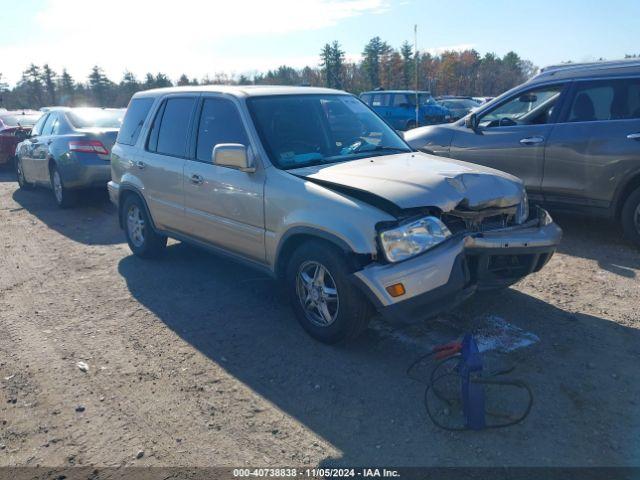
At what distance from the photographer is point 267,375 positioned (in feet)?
12.1

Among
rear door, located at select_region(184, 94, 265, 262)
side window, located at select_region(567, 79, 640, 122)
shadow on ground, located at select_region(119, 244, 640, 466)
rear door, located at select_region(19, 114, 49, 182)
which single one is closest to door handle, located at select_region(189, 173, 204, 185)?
rear door, located at select_region(184, 94, 265, 262)

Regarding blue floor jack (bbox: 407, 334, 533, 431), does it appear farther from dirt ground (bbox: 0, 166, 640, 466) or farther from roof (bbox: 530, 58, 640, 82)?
roof (bbox: 530, 58, 640, 82)

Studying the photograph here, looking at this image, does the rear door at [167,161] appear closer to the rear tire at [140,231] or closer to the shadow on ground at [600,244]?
the rear tire at [140,231]

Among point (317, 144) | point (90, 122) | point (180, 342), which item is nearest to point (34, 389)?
point (180, 342)

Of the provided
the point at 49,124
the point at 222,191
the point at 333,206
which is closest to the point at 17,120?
the point at 49,124

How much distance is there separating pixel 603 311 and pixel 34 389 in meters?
4.35

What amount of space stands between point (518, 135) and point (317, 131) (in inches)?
120

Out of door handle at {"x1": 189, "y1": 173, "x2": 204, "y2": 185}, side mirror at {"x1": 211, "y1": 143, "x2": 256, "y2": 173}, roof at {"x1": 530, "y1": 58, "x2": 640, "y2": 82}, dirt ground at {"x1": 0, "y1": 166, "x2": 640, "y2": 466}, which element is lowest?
dirt ground at {"x1": 0, "y1": 166, "x2": 640, "y2": 466}

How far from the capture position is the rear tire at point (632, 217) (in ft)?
18.8

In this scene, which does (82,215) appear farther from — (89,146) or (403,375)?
(403,375)

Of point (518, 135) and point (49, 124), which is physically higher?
point (49, 124)

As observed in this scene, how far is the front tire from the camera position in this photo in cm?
369

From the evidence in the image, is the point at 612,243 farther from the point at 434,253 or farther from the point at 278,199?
the point at 278,199

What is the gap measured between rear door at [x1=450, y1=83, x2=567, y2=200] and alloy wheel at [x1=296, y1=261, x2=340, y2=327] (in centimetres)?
370
